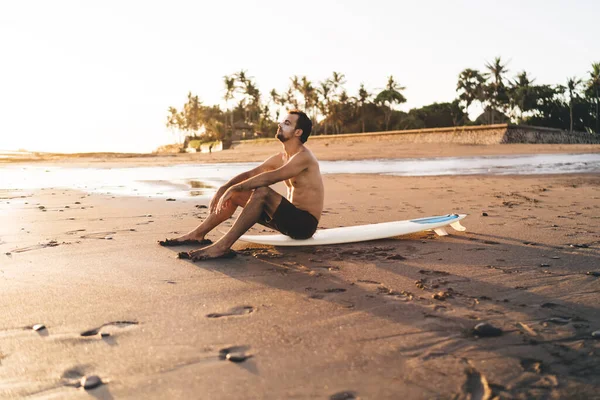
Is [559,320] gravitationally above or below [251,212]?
below

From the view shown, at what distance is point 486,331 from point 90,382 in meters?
1.82

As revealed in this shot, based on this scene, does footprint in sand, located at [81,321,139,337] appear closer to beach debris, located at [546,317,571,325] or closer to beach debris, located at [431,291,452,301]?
beach debris, located at [431,291,452,301]

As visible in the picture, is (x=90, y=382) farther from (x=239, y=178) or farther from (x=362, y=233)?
(x=362, y=233)

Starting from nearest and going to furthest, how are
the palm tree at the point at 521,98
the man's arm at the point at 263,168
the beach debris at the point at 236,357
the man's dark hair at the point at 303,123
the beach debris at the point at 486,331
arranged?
the beach debris at the point at 236,357 → the beach debris at the point at 486,331 → the man's dark hair at the point at 303,123 → the man's arm at the point at 263,168 → the palm tree at the point at 521,98

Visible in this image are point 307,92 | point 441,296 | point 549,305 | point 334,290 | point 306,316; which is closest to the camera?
point 306,316

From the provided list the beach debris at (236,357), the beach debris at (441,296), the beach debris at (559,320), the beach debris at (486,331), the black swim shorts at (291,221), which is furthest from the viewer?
the black swim shorts at (291,221)

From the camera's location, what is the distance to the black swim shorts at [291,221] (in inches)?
184

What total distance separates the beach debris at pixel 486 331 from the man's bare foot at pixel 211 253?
7.46 feet

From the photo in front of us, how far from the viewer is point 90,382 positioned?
2.18 m

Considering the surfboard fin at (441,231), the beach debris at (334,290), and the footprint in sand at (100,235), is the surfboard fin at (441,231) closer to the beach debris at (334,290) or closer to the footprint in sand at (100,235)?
the beach debris at (334,290)

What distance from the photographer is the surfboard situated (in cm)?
491

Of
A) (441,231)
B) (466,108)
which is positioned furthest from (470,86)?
(441,231)

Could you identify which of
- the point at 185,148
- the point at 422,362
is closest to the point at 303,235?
the point at 422,362

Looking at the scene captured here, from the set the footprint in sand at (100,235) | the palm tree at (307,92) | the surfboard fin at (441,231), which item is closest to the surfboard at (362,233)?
the surfboard fin at (441,231)
